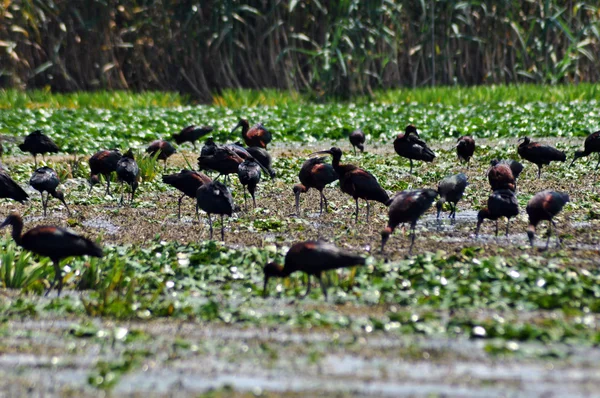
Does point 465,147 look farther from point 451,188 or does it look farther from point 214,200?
point 214,200

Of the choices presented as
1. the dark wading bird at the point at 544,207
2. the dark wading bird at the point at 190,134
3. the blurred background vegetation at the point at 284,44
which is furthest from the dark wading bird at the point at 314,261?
the blurred background vegetation at the point at 284,44

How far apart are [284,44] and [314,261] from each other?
1976 centimetres

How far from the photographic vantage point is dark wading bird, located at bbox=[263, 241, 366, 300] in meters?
7.62

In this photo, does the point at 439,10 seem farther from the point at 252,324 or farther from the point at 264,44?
the point at 252,324

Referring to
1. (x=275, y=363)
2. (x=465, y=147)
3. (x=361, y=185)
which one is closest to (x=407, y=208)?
(x=361, y=185)

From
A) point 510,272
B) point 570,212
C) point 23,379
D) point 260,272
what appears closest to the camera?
point 23,379

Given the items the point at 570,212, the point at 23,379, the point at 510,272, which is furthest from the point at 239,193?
the point at 23,379

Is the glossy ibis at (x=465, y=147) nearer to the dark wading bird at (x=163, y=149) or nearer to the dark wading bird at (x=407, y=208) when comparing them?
the dark wading bird at (x=163, y=149)

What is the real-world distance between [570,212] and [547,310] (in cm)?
444

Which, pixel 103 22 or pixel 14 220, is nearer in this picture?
pixel 14 220

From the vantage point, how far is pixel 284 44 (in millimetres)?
26953

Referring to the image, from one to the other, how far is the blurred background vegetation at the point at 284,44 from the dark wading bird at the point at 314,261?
1698cm

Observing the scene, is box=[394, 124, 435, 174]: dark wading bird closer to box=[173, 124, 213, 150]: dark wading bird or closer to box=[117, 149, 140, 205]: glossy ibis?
box=[117, 149, 140, 205]: glossy ibis

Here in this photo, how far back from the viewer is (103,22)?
27.0 metres
